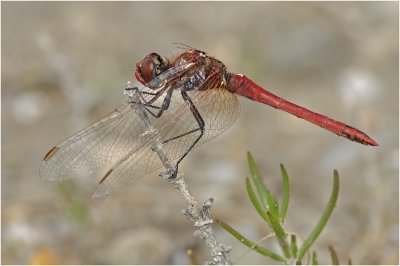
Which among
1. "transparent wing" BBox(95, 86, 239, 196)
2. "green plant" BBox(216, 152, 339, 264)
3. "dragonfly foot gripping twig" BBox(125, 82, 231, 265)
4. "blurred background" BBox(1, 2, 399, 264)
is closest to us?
"dragonfly foot gripping twig" BBox(125, 82, 231, 265)

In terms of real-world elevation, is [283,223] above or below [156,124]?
below

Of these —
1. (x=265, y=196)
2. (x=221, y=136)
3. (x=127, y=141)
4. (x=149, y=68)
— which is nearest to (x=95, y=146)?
(x=127, y=141)

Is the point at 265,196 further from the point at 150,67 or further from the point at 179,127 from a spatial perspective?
the point at 150,67

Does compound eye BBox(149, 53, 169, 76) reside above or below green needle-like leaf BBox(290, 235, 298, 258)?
above

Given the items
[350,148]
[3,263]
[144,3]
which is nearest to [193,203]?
[3,263]

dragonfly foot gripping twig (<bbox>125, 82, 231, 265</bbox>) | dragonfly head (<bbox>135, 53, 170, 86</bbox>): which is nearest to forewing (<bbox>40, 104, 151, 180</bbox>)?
dragonfly head (<bbox>135, 53, 170, 86</bbox>)

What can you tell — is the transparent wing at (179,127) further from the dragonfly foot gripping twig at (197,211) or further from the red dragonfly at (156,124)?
the dragonfly foot gripping twig at (197,211)

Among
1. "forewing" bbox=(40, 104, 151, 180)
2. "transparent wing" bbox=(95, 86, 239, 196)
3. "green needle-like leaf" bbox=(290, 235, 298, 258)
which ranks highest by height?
"forewing" bbox=(40, 104, 151, 180)

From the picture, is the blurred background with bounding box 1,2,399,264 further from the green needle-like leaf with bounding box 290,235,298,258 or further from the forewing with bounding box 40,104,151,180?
the green needle-like leaf with bounding box 290,235,298,258

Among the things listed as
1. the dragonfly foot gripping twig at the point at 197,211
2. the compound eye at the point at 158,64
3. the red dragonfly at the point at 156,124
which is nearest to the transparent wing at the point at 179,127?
the red dragonfly at the point at 156,124
